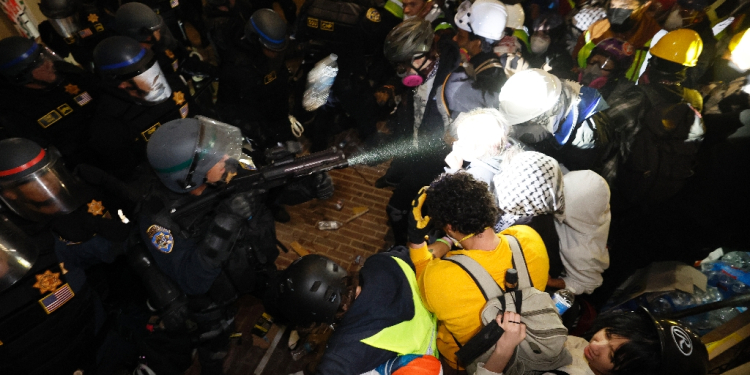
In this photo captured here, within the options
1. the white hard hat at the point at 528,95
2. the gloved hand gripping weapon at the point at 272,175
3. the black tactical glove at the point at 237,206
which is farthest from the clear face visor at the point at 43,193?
the white hard hat at the point at 528,95

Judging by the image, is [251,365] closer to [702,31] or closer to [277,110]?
[277,110]

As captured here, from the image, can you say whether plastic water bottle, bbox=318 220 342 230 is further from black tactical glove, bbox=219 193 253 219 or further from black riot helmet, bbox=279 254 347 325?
black riot helmet, bbox=279 254 347 325

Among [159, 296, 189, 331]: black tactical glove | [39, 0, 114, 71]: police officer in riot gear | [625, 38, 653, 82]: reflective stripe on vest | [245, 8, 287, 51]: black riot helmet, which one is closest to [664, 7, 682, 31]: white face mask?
[625, 38, 653, 82]: reflective stripe on vest

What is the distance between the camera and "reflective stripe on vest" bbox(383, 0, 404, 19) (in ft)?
18.9

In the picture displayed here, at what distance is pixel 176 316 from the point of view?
8.90 feet

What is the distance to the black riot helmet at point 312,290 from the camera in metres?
2.09

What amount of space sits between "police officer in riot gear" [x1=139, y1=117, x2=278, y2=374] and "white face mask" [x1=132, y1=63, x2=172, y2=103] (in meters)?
1.51

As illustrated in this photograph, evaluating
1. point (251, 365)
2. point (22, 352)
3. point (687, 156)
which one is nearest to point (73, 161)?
point (22, 352)

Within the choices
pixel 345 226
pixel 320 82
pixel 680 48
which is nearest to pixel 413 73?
pixel 320 82

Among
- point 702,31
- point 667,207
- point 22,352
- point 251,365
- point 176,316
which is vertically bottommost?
point 251,365

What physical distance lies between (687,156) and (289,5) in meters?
7.88

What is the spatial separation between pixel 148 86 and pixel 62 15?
3.46 metres

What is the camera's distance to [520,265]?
6.79 ft

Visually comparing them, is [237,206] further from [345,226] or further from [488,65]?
[488,65]
